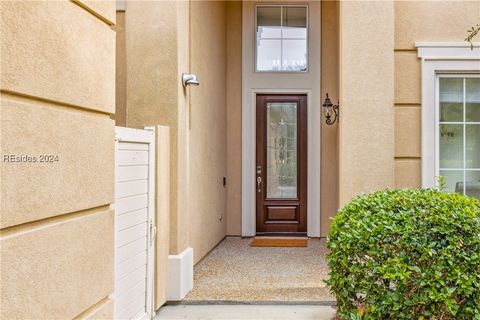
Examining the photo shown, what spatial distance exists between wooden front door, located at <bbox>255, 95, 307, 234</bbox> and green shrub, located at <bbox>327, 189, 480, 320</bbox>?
174 inches

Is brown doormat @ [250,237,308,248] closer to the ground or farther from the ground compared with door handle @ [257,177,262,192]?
closer to the ground

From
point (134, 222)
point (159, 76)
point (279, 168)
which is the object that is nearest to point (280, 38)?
point (279, 168)

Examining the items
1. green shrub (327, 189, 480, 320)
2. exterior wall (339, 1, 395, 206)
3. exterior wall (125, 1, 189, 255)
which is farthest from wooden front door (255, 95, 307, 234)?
green shrub (327, 189, 480, 320)

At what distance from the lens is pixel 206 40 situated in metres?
5.81

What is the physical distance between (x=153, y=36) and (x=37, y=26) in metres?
2.82

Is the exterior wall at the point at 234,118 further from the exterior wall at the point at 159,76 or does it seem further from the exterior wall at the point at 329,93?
the exterior wall at the point at 159,76

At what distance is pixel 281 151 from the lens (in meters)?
7.63

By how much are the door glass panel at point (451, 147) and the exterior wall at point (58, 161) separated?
3.69 metres

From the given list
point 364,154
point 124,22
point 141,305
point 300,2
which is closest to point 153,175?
point 141,305

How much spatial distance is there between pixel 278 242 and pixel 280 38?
11.3ft

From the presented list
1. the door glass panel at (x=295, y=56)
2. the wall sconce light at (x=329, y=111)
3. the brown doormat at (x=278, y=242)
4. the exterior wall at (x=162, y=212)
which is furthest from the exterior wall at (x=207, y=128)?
the wall sconce light at (x=329, y=111)

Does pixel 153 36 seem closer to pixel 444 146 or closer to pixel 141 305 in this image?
pixel 141 305

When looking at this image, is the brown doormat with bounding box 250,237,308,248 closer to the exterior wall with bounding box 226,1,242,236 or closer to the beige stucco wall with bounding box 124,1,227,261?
the exterior wall with bounding box 226,1,242,236

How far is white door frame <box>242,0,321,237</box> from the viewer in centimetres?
740
